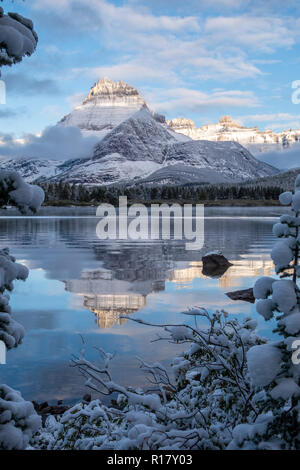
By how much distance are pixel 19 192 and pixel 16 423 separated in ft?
9.34

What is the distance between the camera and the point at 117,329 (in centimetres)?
1498

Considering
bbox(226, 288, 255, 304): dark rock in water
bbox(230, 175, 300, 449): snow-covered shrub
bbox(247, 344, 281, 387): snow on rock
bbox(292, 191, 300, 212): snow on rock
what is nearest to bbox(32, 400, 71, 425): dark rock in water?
bbox(230, 175, 300, 449): snow-covered shrub

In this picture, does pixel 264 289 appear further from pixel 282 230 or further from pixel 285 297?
pixel 282 230

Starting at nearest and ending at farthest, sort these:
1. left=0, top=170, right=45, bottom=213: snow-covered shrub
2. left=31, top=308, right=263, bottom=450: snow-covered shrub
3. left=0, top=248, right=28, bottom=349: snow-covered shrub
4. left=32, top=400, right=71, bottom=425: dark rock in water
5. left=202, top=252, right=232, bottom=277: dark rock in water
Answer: left=0, top=170, right=45, bottom=213: snow-covered shrub < left=0, top=248, right=28, bottom=349: snow-covered shrub < left=31, top=308, right=263, bottom=450: snow-covered shrub < left=32, top=400, right=71, bottom=425: dark rock in water < left=202, top=252, right=232, bottom=277: dark rock in water

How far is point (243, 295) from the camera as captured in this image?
1966cm

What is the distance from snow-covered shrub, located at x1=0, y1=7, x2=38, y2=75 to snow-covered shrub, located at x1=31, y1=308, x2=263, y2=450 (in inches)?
174

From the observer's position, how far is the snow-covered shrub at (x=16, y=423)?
5.13 metres

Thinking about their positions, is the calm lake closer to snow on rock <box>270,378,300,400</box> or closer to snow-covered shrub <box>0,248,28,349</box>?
snow-covered shrub <box>0,248,28,349</box>

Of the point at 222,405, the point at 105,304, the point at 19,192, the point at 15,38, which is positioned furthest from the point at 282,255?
the point at 105,304

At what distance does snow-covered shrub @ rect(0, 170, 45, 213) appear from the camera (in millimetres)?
5477

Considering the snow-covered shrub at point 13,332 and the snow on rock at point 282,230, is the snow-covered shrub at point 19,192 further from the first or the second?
the snow on rock at point 282,230
